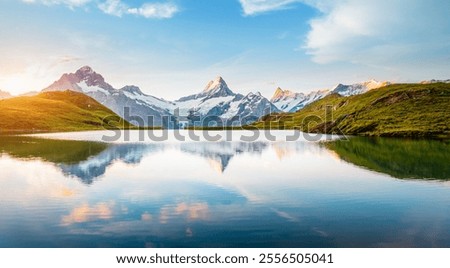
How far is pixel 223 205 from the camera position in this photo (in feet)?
115

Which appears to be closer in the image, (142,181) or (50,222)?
(50,222)

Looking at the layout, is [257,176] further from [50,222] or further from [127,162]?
[50,222]

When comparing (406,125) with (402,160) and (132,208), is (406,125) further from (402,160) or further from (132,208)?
(132,208)

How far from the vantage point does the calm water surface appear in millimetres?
25109

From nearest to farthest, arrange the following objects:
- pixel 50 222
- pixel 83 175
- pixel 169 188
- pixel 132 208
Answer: pixel 50 222
pixel 132 208
pixel 169 188
pixel 83 175

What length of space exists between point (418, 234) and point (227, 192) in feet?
65.0

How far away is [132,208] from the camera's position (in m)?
33.7

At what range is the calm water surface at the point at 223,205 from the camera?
25109 mm

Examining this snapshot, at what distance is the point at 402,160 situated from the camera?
71.8 meters

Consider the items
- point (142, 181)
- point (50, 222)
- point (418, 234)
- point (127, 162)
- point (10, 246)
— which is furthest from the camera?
point (127, 162)

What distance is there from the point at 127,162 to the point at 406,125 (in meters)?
144

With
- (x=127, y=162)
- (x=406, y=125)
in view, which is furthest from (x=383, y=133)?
(x=127, y=162)

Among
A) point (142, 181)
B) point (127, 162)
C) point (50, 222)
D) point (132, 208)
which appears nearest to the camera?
point (50, 222)

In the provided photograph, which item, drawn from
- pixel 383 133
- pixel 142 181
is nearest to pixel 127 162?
pixel 142 181
